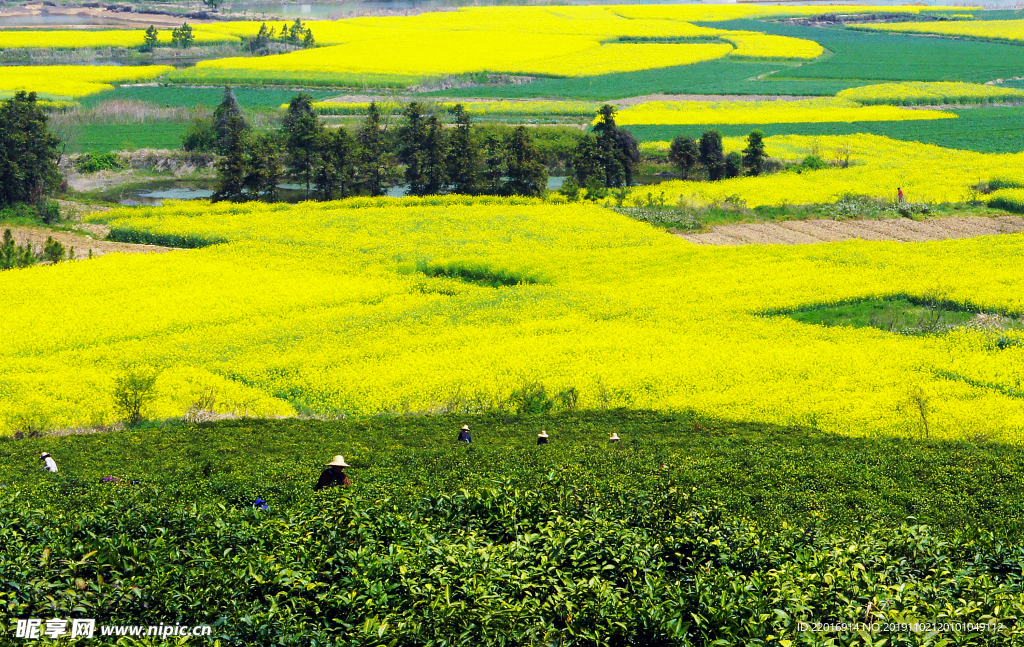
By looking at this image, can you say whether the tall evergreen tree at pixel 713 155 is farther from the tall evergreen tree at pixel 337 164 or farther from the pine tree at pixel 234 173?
the pine tree at pixel 234 173

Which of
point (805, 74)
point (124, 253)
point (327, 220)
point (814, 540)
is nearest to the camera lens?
point (814, 540)

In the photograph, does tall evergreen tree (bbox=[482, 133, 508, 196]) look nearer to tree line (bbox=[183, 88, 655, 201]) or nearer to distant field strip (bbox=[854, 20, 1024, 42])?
tree line (bbox=[183, 88, 655, 201])

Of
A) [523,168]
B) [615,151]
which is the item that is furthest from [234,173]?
[615,151]

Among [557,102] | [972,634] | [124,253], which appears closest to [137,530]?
[972,634]

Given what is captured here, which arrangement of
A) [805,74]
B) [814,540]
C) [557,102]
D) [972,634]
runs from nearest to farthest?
[972,634], [814,540], [557,102], [805,74]

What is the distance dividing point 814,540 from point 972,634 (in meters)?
3.72

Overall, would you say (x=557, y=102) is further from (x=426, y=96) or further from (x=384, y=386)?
(x=384, y=386)

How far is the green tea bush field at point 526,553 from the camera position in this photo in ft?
42.7

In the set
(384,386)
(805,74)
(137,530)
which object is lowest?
(384,386)

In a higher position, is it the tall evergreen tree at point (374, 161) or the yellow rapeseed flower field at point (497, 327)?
the tall evergreen tree at point (374, 161)

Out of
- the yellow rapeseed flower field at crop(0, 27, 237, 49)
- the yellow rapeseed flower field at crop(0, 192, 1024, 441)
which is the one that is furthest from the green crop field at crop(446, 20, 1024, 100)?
the yellow rapeseed flower field at crop(0, 192, 1024, 441)

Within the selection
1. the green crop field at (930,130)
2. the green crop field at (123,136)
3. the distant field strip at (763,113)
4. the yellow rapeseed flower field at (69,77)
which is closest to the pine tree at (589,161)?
the green crop field at (930,130)

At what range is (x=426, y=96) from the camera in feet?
389

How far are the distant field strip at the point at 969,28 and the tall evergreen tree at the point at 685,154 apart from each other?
115 m
